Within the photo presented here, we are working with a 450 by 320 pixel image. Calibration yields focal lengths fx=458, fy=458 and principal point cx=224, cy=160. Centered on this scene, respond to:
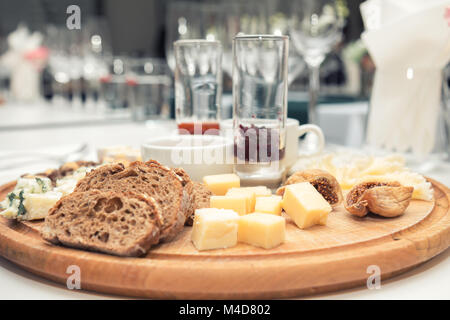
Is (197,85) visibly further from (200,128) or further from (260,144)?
(260,144)

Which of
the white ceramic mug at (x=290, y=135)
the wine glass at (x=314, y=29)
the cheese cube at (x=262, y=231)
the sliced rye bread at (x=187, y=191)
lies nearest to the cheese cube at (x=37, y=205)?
the sliced rye bread at (x=187, y=191)

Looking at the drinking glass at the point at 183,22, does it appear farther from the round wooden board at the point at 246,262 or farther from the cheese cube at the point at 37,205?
the round wooden board at the point at 246,262

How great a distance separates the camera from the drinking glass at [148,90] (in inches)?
100

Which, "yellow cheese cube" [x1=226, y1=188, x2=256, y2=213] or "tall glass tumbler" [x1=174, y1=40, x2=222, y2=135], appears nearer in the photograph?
"yellow cheese cube" [x1=226, y1=188, x2=256, y2=213]

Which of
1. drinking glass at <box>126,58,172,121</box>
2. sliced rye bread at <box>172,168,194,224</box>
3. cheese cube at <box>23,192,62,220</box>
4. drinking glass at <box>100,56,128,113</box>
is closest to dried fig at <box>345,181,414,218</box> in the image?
sliced rye bread at <box>172,168,194,224</box>

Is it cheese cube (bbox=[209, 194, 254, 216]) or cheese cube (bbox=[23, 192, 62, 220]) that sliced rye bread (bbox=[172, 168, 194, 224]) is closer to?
cheese cube (bbox=[209, 194, 254, 216])

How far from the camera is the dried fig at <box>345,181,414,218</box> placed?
30.4 inches

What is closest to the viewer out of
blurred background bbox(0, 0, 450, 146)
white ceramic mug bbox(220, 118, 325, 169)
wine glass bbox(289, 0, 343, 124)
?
white ceramic mug bbox(220, 118, 325, 169)

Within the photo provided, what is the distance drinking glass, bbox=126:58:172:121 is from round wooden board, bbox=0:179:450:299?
75.0 inches

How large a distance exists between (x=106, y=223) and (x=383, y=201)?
454 millimetres

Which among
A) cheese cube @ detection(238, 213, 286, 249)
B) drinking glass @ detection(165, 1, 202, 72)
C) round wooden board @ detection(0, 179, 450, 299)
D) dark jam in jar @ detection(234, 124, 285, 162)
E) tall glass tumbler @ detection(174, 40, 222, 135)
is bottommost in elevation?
round wooden board @ detection(0, 179, 450, 299)

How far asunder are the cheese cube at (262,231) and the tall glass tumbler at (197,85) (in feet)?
1.95

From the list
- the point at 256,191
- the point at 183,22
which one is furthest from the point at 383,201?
the point at 183,22
